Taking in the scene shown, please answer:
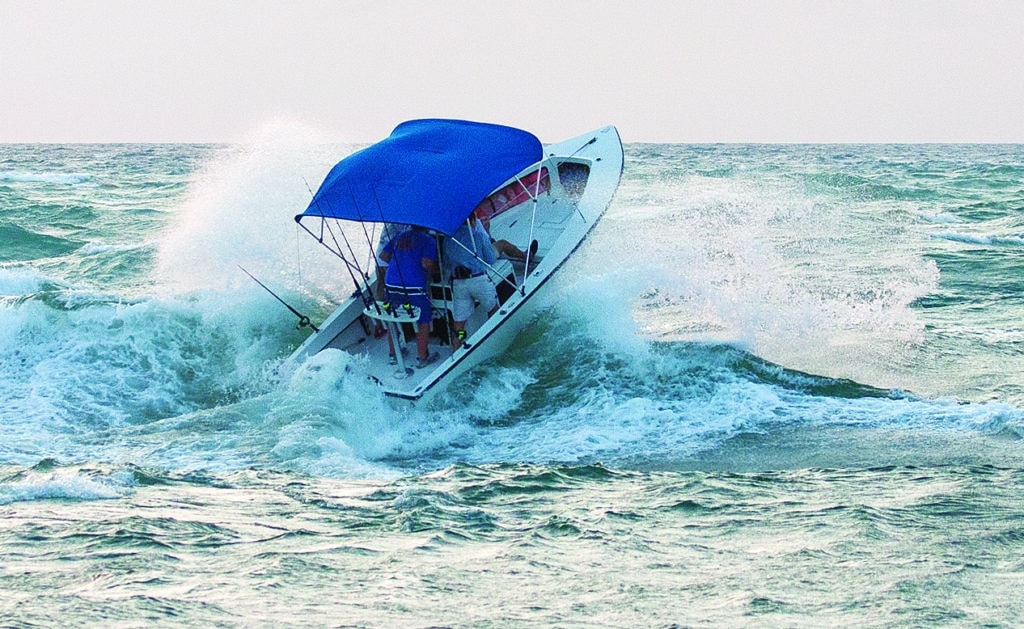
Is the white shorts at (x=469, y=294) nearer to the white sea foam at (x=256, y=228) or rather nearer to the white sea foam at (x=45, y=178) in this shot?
the white sea foam at (x=256, y=228)

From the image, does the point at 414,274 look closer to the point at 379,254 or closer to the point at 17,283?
the point at 379,254

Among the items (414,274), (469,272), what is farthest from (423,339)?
(469,272)

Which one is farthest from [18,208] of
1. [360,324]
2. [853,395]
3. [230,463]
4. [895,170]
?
[895,170]

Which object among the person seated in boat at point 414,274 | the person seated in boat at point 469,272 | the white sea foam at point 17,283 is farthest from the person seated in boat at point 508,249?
the white sea foam at point 17,283

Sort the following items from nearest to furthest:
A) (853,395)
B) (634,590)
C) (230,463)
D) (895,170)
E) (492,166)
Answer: (634,590) → (230,463) → (853,395) → (492,166) → (895,170)

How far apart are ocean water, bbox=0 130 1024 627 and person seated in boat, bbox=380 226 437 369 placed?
0.66m

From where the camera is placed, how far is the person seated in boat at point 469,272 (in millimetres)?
10797

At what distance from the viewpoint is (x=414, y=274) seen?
33.9 feet

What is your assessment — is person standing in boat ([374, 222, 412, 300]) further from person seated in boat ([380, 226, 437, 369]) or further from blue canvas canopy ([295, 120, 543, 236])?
blue canvas canopy ([295, 120, 543, 236])

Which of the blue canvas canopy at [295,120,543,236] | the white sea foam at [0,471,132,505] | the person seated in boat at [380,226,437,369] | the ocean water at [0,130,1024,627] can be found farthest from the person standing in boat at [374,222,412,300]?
the white sea foam at [0,471,132,505]

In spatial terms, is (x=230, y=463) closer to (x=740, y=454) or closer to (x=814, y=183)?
(x=740, y=454)

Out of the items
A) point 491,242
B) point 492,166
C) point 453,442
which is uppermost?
point 492,166

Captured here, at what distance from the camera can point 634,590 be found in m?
5.50

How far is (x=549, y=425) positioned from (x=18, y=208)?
20.5 meters
